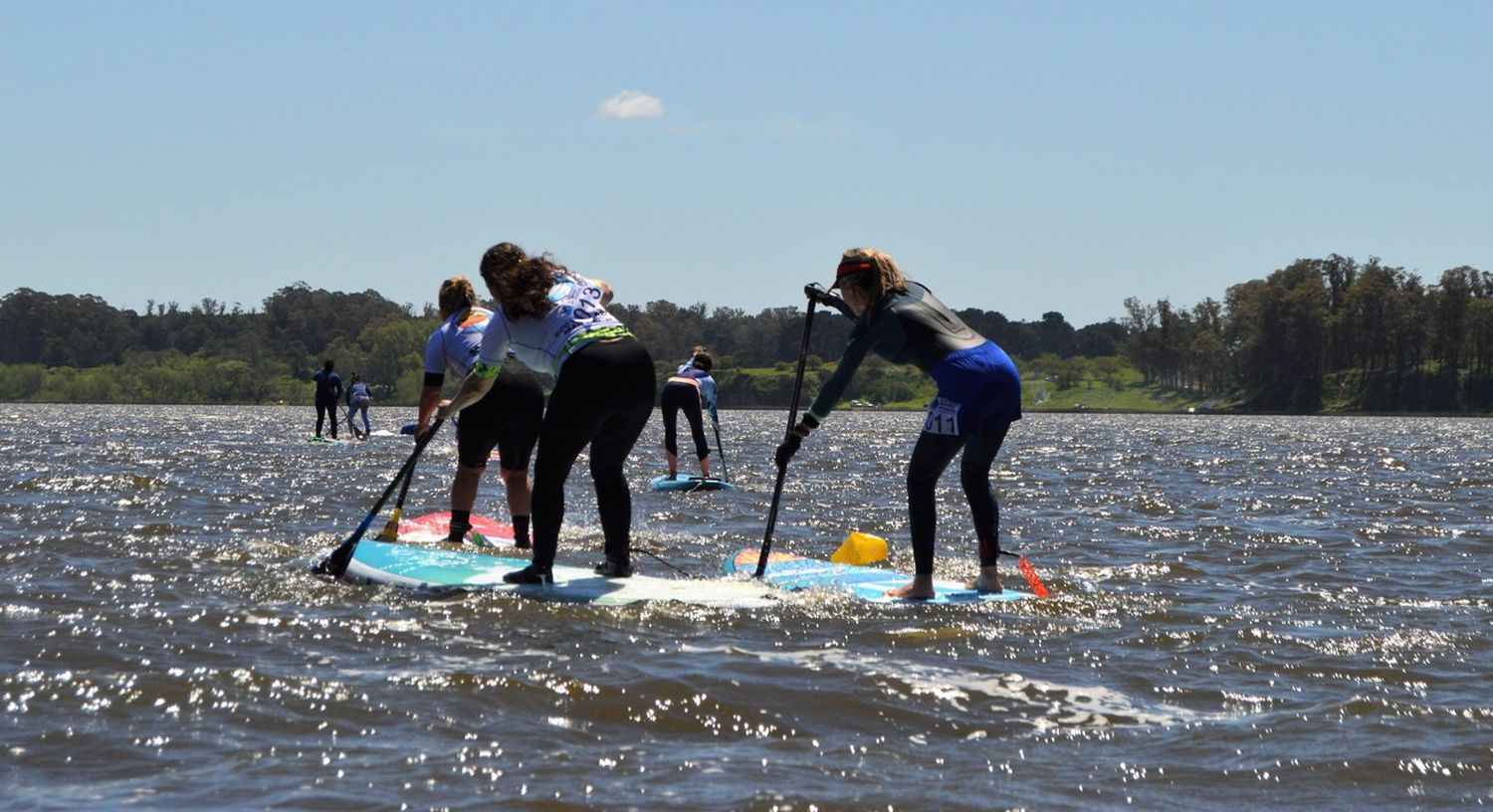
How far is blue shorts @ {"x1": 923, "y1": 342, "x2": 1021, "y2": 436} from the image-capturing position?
7.75 m

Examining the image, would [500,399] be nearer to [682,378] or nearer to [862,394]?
[682,378]

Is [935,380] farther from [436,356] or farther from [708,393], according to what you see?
[708,393]

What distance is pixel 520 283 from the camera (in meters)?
7.75

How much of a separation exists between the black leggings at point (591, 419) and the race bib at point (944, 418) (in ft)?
4.68

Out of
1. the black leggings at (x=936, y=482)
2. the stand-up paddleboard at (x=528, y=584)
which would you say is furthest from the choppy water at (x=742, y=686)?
the black leggings at (x=936, y=482)

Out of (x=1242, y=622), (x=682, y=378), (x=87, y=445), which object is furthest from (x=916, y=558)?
(x=87, y=445)

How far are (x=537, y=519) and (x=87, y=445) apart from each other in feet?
74.3

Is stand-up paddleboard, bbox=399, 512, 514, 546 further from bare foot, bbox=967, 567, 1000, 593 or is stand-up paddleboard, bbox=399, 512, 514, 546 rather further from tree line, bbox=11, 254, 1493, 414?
tree line, bbox=11, 254, 1493, 414

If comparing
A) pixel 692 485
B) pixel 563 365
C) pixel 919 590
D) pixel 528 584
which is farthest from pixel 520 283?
pixel 692 485

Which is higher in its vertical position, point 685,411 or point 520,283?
point 520,283

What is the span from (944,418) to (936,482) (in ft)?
1.16

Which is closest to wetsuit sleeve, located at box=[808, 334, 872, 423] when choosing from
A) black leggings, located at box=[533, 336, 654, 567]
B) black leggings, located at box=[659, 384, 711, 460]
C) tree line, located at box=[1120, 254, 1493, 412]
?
black leggings, located at box=[533, 336, 654, 567]

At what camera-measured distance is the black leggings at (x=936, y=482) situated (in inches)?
309

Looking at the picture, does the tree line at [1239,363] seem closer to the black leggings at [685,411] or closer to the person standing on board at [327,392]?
the person standing on board at [327,392]
